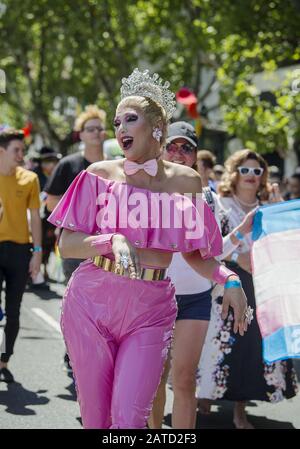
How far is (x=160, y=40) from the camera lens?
102ft

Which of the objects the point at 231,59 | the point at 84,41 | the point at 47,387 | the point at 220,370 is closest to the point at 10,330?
the point at 47,387

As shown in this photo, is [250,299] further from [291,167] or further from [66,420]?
[291,167]

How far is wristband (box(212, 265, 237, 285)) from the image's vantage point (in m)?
4.51

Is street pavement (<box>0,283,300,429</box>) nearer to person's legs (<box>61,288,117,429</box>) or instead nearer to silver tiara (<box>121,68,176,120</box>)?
person's legs (<box>61,288,117,429</box>)

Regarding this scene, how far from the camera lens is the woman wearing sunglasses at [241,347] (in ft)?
23.1

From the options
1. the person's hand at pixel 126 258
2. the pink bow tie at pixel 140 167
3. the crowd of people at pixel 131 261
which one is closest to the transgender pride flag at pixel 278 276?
the crowd of people at pixel 131 261

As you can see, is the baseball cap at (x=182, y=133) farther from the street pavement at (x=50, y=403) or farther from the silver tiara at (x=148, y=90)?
the street pavement at (x=50, y=403)

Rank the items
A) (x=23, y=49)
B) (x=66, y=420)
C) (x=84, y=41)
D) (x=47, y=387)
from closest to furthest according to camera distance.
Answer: (x=66, y=420)
(x=47, y=387)
(x=84, y=41)
(x=23, y=49)

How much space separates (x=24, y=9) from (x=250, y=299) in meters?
25.3

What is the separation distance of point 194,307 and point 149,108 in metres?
1.69

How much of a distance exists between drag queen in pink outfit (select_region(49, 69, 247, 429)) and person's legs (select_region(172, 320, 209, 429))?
1112mm

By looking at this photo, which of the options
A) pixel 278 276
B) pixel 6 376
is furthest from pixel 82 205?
pixel 6 376

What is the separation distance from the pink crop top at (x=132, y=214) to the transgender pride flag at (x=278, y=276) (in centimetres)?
134

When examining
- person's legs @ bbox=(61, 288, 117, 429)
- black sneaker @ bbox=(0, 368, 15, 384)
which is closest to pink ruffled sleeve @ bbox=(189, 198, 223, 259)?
person's legs @ bbox=(61, 288, 117, 429)
